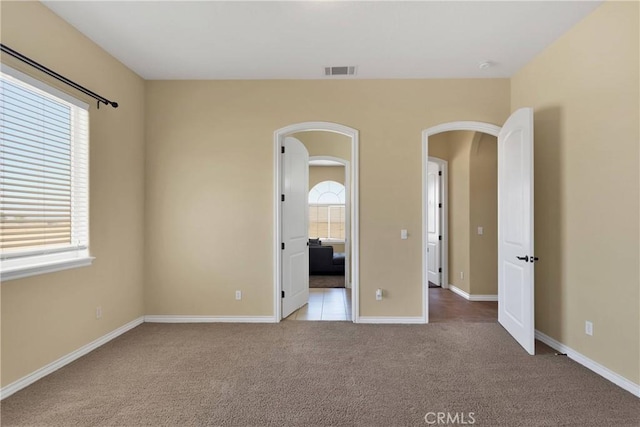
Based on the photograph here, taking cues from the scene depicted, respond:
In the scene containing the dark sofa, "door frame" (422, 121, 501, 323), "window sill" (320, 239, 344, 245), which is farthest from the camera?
"window sill" (320, 239, 344, 245)

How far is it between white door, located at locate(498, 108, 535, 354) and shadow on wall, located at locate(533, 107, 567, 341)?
0.25 metres

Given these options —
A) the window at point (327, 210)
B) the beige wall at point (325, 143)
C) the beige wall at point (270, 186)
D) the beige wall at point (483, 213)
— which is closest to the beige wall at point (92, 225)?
the beige wall at point (270, 186)

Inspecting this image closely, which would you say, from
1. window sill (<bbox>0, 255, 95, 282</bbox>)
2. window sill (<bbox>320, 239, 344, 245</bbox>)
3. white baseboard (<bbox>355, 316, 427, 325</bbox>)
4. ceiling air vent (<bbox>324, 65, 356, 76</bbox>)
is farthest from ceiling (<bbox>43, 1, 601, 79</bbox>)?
window sill (<bbox>320, 239, 344, 245</bbox>)

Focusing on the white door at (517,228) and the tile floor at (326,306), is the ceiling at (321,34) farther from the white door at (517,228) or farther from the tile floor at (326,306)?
the tile floor at (326,306)

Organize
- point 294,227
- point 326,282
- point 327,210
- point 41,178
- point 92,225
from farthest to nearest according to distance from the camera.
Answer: point 327,210, point 326,282, point 294,227, point 92,225, point 41,178

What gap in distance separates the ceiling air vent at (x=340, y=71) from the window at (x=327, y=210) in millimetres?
5946

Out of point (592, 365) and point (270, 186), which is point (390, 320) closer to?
point (592, 365)

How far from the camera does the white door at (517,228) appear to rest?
299cm

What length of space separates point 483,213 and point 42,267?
534cm

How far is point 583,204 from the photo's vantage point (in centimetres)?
279

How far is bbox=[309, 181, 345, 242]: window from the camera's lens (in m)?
9.67

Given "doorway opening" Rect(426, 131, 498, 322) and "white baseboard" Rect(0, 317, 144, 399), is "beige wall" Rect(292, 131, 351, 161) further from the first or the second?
"white baseboard" Rect(0, 317, 144, 399)

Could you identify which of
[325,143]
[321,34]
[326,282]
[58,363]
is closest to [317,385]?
[58,363]

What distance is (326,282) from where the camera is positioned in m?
6.35
